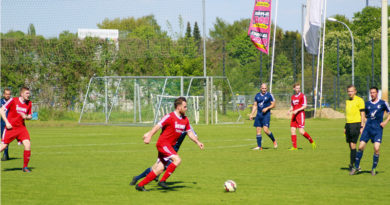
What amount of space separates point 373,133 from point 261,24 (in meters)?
26.7

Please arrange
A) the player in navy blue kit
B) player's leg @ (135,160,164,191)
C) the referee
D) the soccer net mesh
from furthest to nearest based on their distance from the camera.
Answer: the soccer net mesh → the referee → the player in navy blue kit → player's leg @ (135,160,164,191)

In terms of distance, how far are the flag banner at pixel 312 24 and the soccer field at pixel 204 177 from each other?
77.5ft

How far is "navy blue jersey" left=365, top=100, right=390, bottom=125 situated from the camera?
12.8m

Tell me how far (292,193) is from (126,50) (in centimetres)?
3807

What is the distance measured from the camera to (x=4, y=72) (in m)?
44.9

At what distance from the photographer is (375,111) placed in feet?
42.1

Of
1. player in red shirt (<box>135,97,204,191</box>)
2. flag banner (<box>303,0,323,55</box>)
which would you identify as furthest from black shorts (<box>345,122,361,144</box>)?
flag banner (<box>303,0,323,55</box>)

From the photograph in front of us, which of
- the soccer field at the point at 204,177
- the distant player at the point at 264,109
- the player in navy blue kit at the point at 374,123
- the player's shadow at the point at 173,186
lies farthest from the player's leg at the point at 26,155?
the distant player at the point at 264,109

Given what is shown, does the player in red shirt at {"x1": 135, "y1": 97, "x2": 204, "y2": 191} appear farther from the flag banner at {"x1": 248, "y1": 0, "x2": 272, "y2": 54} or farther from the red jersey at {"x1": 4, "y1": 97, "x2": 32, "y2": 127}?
the flag banner at {"x1": 248, "y1": 0, "x2": 272, "y2": 54}

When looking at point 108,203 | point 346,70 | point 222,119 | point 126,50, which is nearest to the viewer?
point 108,203

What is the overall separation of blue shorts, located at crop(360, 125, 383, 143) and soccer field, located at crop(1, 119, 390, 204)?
0.82 meters

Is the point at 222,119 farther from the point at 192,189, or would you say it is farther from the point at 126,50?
the point at 192,189

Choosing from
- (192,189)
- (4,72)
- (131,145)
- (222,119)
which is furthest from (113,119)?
(192,189)

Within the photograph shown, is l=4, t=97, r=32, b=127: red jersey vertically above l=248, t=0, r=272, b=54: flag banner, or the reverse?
l=248, t=0, r=272, b=54: flag banner
